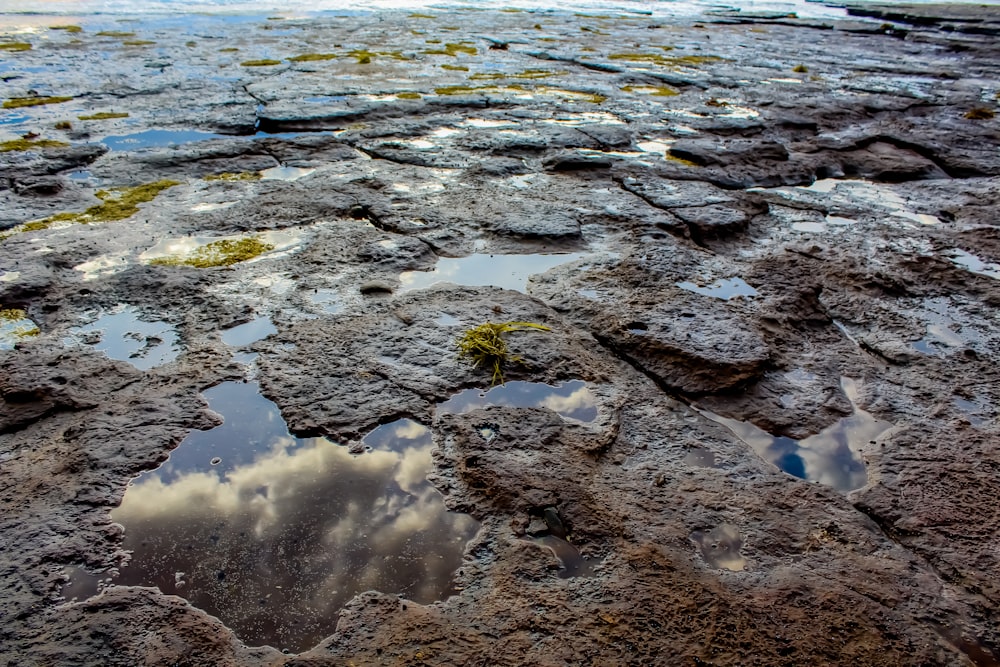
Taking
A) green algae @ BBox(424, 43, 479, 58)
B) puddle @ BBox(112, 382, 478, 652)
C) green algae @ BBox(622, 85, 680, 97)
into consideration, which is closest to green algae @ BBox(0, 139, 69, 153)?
puddle @ BBox(112, 382, 478, 652)

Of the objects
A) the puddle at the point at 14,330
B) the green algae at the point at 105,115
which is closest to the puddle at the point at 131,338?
the puddle at the point at 14,330

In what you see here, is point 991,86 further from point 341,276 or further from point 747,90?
point 341,276

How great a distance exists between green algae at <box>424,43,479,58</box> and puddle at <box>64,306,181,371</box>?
6918 mm

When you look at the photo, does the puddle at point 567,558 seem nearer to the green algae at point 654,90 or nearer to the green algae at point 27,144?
the green algae at point 27,144

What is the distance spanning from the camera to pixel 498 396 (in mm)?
2307

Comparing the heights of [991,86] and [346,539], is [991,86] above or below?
above

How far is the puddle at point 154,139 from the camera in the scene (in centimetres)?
467

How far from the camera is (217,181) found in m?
4.11

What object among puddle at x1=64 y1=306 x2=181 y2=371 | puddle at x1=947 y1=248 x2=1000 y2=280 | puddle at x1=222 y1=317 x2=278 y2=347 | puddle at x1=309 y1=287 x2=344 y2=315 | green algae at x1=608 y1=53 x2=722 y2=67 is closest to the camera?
puddle at x1=64 y1=306 x2=181 y2=371

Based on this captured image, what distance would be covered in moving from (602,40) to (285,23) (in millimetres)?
5000

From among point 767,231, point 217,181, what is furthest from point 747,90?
point 217,181

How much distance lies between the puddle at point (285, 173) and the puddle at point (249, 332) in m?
1.81

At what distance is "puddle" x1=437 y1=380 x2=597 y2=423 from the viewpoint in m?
2.24

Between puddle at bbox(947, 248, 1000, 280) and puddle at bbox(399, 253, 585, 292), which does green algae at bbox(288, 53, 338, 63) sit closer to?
puddle at bbox(399, 253, 585, 292)
